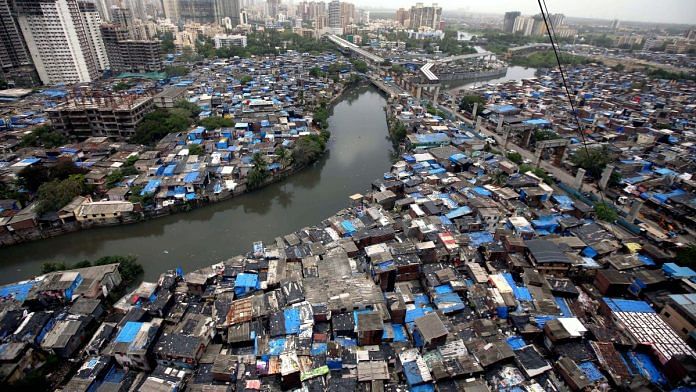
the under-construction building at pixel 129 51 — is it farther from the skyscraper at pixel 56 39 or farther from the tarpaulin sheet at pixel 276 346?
the tarpaulin sheet at pixel 276 346

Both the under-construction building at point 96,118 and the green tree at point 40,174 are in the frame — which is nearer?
the green tree at point 40,174

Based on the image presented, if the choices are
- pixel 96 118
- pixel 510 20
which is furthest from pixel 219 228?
pixel 510 20

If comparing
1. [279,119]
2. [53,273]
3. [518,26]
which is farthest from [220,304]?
[518,26]

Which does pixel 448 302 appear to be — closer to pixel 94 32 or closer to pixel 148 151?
pixel 148 151

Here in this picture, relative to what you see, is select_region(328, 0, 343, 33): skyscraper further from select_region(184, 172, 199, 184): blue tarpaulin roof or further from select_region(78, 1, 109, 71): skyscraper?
select_region(184, 172, 199, 184): blue tarpaulin roof

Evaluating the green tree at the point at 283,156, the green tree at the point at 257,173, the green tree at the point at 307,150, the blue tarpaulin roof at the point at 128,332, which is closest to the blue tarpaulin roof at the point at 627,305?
the blue tarpaulin roof at the point at 128,332

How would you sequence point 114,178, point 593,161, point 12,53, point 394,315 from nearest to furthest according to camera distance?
point 394,315, point 114,178, point 593,161, point 12,53

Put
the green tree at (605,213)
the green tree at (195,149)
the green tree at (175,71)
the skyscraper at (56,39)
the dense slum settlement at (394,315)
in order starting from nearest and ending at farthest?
the dense slum settlement at (394,315) < the green tree at (605,213) < the green tree at (195,149) < the skyscraper at (56,39) < the green tree at (175,71)
